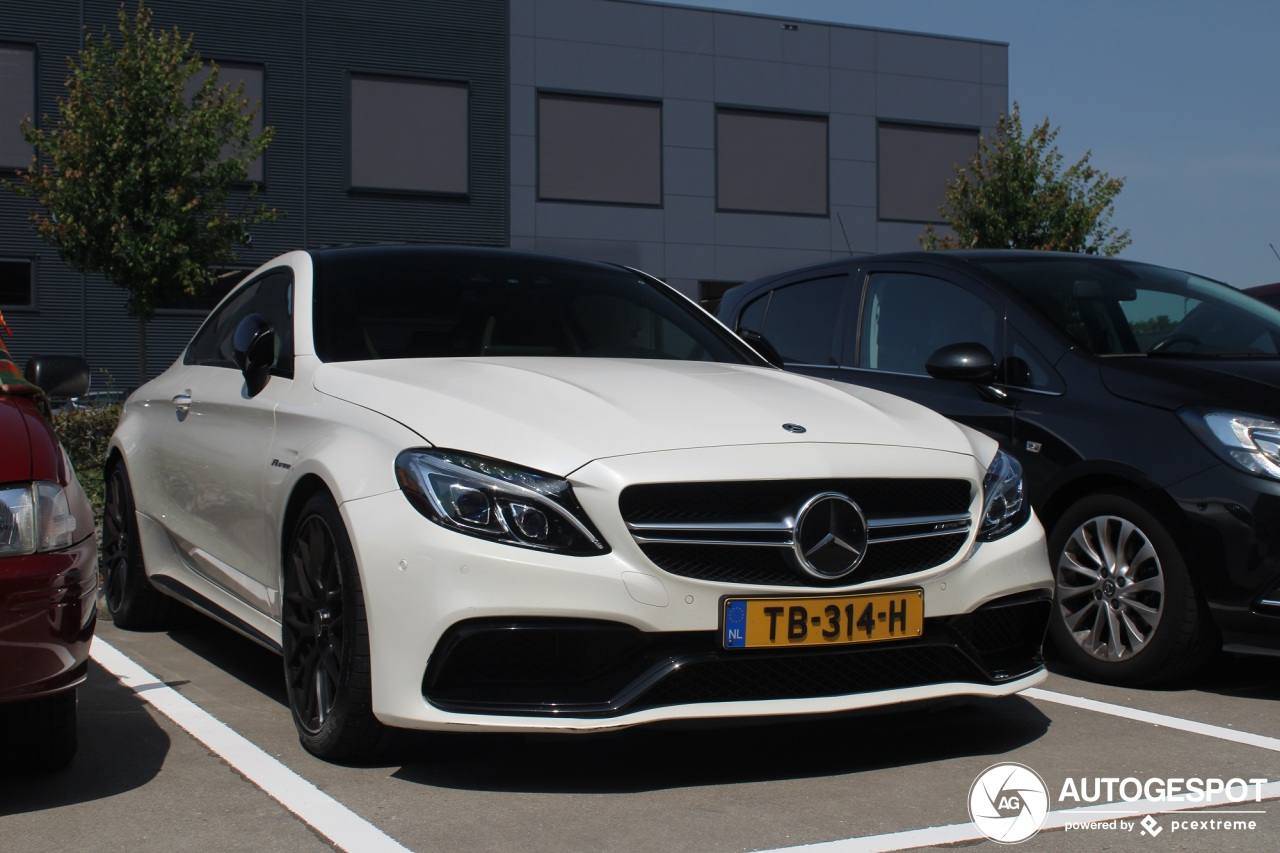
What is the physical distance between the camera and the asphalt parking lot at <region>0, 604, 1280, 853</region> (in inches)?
122

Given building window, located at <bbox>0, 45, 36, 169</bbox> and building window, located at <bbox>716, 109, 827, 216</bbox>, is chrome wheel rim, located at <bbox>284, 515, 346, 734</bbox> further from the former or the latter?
building window, located at <bbox>716, 109, 827, 216</bbox>

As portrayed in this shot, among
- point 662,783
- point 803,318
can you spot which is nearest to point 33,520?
point 662,783

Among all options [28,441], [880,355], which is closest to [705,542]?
[28,441]

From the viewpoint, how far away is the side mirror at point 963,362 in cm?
534

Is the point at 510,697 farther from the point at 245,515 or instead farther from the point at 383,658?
the point at 245,515

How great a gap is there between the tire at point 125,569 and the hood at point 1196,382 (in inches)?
152

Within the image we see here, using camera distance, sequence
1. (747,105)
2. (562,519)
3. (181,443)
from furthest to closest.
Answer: (747,105) → (181,443) → (562,519)

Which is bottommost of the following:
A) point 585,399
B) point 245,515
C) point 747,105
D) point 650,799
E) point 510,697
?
point 650,799

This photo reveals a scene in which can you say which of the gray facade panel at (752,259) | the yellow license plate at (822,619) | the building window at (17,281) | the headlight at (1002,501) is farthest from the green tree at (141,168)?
the yellow license plate at (822,619)

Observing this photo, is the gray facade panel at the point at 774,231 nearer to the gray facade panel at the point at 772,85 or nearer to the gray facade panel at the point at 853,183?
the gray facade panel at the point at 853,183

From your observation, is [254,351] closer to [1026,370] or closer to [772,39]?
[1026,370]

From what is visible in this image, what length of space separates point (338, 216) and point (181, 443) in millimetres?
23167

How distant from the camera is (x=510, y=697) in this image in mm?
3312

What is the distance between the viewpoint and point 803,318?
6855 mm
